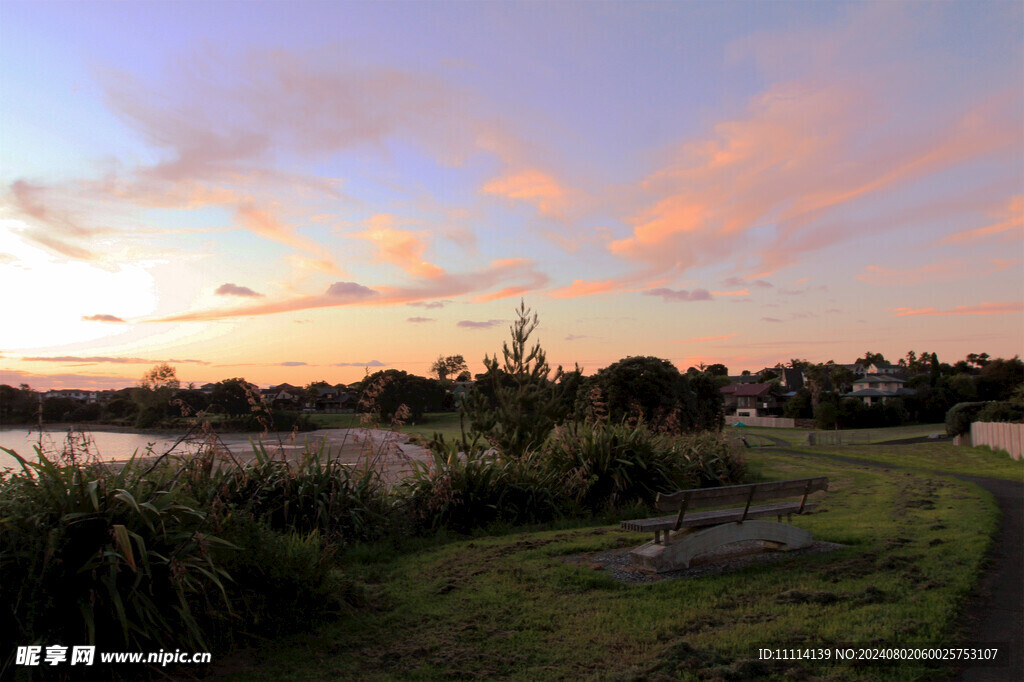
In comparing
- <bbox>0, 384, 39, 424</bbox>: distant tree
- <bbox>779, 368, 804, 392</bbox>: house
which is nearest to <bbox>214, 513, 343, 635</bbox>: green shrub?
<bbox>0, 384, 39, 424</bbox>: distant tree

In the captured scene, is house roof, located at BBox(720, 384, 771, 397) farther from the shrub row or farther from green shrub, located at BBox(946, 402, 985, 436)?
the shrub row

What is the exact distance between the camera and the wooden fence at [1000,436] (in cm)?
2312

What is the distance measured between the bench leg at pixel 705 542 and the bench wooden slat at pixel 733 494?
28 centimetres

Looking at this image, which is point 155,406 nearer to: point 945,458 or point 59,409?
point 59,409

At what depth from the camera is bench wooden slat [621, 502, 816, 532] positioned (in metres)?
6.91

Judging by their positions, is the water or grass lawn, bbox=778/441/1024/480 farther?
grass lawn, bbox=778/441/1024/480

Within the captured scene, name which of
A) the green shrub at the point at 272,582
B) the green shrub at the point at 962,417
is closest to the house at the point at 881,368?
the green shrub at the point at 962,417

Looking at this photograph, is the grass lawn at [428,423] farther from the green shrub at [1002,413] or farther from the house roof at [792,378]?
the house roof at [792,378]

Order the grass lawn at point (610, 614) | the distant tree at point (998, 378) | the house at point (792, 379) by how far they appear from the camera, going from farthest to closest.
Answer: the house at point (792, 379) → the distant tree at point (998, 378) → the grass lawn at point (610, 614)

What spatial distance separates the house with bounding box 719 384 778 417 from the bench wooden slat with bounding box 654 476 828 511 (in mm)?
74933

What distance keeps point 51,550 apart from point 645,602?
435 centimetres

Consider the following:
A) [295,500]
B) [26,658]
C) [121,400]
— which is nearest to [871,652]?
[26,658]

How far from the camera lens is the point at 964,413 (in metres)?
31.5

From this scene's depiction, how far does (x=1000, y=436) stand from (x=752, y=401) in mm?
58877
